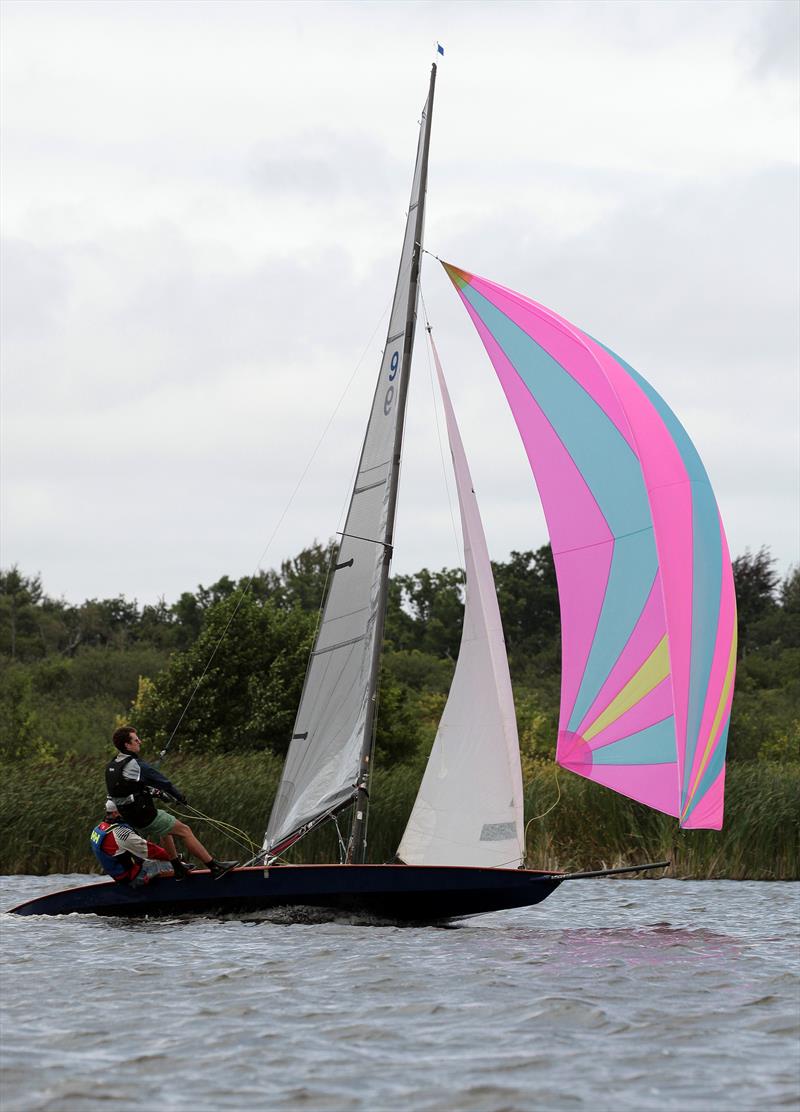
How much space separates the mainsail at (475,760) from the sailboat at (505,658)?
2 cm

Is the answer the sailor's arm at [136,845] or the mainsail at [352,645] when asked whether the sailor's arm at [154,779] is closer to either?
the sailor's arm at [136,845]

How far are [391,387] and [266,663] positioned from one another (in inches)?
725

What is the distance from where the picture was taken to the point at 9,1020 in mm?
8633

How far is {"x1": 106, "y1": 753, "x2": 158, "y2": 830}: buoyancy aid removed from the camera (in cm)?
1338

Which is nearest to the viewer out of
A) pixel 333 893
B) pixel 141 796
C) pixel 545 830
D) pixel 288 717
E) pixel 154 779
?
pixel 333 893

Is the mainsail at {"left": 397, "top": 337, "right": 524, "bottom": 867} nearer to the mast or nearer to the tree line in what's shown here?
the mast

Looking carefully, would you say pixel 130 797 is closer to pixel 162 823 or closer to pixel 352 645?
pixel 162 823

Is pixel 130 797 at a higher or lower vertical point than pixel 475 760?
lower

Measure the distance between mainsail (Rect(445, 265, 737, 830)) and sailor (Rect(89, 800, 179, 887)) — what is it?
13.3 ft

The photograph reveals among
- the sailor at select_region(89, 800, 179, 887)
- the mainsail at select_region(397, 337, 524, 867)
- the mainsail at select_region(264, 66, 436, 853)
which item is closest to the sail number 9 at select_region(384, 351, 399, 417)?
the mainsail at select_region(264, 66, 436, 853)

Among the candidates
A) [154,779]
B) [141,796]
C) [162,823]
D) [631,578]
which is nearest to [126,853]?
[162,823]

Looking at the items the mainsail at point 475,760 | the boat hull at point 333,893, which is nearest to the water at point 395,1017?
the boat hull at point 333,893

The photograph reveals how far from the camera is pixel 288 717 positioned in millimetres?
29938

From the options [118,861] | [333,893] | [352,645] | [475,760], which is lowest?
[333,893]
